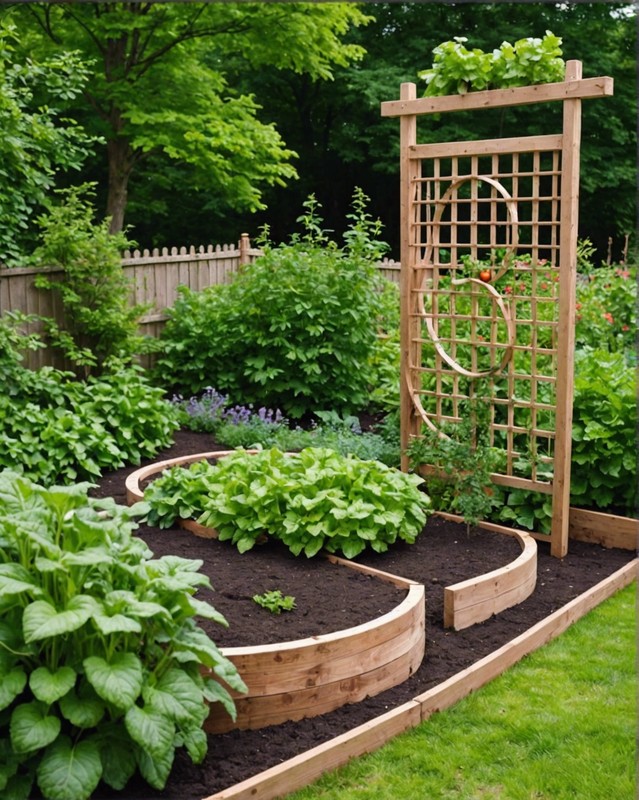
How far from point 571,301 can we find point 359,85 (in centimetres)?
1362

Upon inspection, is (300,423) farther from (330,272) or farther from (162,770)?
(162,770)

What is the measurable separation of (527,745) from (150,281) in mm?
6946

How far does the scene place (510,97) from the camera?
543 centimetres

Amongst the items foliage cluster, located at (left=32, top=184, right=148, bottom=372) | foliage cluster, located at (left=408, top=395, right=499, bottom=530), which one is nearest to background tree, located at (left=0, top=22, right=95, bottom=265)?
foliage cluster, located at (left=32, top=184, right=148, bottom=372)

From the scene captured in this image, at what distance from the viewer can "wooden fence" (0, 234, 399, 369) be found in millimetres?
8000

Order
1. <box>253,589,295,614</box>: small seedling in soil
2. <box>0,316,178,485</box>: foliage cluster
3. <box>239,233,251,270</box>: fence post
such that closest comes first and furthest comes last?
<box>253,589,295,614</box>: small seedling in soil < <box>0,316,178,485</box>: foliage cluster < <box>239,233,251,270</box>: fence post

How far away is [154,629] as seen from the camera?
3113 millimetres

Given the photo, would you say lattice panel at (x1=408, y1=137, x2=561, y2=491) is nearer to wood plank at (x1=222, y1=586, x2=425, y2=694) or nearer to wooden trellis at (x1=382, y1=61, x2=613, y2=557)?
wooden trellis at (x1=382, y1=61, x2=613, y2=557)

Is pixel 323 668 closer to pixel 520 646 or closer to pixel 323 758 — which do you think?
pixel 323 758

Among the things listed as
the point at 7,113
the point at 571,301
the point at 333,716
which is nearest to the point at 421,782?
the point at 333,716

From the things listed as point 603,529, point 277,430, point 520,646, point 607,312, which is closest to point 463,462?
point 603,529

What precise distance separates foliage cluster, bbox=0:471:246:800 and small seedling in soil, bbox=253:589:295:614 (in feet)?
2.74

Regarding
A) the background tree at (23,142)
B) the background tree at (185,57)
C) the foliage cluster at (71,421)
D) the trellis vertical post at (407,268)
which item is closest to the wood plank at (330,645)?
the trellis vertical post at (407,268)

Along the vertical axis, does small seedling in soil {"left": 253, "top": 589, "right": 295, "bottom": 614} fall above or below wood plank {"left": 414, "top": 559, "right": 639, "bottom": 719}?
above
